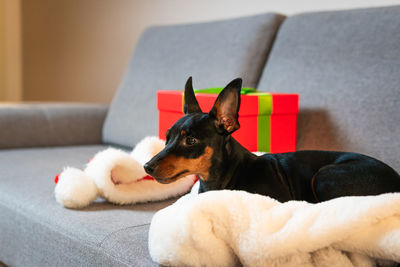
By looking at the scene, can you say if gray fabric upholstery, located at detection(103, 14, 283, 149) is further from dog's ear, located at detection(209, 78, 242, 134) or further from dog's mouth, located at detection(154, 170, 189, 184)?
dog's mouth, located at detection(154, 170, 189, 184)

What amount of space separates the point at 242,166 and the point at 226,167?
5 cm

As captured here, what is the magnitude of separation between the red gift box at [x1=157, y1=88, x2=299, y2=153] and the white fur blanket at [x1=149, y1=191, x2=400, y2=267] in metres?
0.71

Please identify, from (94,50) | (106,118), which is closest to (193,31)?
(106,118)

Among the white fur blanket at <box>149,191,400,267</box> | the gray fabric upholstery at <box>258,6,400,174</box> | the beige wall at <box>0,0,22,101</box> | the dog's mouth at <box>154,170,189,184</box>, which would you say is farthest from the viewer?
the beige wall at <box>0,0,22,101</box>

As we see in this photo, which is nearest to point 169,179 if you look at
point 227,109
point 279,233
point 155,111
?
point 227,109

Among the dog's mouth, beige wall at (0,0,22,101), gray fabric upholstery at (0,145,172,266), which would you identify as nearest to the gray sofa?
gray fabric upholstery at (0,145,172,266)

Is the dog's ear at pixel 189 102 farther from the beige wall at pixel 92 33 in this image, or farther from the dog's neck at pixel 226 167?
the beige wall at pixel 92 33

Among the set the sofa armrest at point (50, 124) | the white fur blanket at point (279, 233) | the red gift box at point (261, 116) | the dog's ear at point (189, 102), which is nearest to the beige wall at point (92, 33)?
the red gift box at point (261, 116)

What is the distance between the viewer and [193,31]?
A: 2.43 m

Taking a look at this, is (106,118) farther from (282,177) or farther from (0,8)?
(0,8)

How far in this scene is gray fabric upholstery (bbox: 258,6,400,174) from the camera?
1594 mm

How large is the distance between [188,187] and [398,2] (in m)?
1.18

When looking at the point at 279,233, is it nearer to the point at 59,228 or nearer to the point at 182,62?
the point at 59,228

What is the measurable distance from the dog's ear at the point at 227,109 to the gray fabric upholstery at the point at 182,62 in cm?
88
